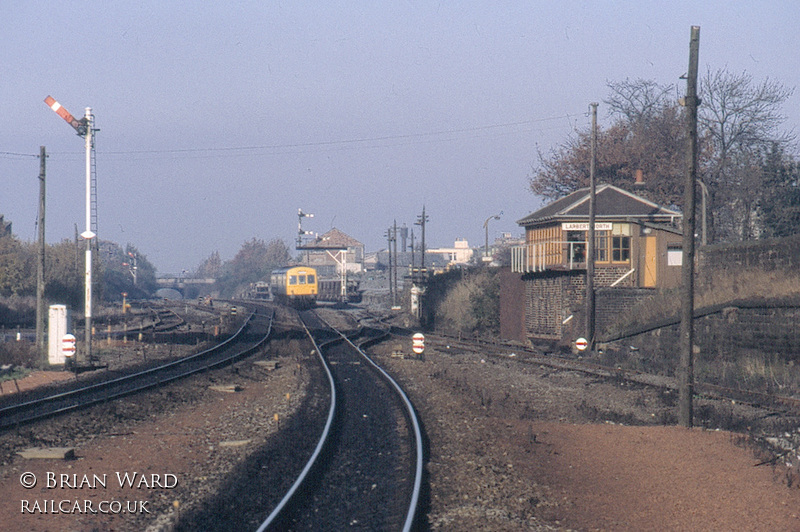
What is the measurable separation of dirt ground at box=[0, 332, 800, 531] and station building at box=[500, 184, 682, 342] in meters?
14.9

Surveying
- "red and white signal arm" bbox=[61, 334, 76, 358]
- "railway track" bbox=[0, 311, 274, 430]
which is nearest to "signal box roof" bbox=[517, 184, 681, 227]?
"railway track" bbox=[0, 311, 274, 430]

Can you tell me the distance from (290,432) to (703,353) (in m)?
13.5

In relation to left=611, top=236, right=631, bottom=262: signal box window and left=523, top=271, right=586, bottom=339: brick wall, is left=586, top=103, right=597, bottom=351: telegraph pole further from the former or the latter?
left=611, top=236, right=631, bottom=262: signal box window

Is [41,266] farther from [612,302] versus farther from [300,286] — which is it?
[300,286]

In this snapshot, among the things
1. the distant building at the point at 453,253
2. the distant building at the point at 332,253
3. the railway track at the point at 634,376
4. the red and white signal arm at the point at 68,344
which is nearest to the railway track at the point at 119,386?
the red and white signal arm at the point at 68,344

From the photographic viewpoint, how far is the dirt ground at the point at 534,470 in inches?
288

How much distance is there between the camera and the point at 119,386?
16.7 metres

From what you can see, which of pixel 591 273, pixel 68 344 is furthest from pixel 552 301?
pixel 68 344

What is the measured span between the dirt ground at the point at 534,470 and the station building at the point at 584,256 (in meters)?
14.9

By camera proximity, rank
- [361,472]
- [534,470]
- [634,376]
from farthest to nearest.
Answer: [634,376]
[534,470]
[361,472]

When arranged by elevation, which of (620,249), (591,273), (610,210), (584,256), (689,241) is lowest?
(591,273)

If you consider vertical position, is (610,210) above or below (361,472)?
above

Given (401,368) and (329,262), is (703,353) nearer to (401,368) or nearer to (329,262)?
(401,368)

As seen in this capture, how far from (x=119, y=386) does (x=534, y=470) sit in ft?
35.4
